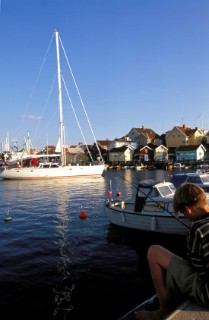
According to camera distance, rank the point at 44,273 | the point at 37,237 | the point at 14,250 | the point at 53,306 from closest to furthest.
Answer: the point at 53,306 → the point at 44,273 → the point at 14,250 → the point at 37,237

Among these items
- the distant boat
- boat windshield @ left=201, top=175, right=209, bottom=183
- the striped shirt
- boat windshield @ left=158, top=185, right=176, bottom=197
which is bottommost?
the distant boat

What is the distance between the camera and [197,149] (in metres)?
98.8

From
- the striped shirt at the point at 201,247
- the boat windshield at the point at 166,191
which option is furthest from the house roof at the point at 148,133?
the striped shirt at the point at 201,247

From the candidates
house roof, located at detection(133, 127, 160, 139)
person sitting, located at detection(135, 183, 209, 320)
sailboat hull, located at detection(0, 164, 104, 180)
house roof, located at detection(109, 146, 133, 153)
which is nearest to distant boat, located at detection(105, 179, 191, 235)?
person sitting, located at detection(135, 183, 209, 320)

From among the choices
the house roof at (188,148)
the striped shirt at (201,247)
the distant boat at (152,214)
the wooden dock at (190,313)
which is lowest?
the distant boat at (152,214)

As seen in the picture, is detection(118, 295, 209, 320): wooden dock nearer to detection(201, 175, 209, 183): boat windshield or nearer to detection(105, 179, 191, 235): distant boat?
detection(105, 179, 191, 235): distant boat

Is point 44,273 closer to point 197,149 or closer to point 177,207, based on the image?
point 177,207

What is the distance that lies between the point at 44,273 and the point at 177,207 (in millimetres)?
8450

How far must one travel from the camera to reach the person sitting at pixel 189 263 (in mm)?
3854

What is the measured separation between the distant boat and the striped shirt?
10002 millimetres

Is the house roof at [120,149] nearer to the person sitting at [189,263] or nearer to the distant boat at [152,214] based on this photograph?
the distant boat at [152,214]

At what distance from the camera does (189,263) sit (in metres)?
4.09

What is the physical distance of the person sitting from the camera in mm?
3854

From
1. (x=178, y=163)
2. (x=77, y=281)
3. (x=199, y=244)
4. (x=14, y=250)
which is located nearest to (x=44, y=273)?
(x=77, y=281)
